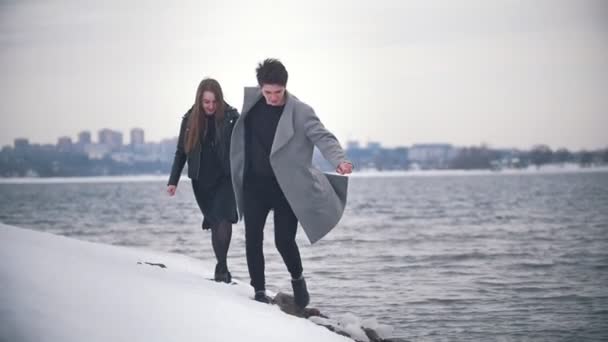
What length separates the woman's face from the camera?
599 cm

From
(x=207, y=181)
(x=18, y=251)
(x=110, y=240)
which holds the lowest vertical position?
(x=110, y=240)

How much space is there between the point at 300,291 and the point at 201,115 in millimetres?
1742

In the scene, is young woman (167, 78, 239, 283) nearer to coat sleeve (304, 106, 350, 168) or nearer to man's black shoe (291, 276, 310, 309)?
man's black shoe (291, 276, 310, 309)

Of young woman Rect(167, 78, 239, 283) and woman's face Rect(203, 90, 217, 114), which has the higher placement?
woman's face Rect(203, 90, 217, 114)

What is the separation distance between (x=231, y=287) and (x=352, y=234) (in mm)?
19006

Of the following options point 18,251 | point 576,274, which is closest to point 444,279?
point 576,274

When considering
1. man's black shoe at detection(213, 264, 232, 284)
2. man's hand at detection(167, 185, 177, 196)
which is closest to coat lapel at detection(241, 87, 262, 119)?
man's hand at detection(167, 185, 177, 196)

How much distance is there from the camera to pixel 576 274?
14.0 metres

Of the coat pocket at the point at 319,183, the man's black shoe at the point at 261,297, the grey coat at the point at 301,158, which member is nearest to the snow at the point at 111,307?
the man's black shoe at the point at 261,297

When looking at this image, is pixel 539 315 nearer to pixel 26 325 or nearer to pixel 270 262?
pixel 270 262

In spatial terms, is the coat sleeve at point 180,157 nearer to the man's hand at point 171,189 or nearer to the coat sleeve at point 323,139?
the man's hand at point 171,189

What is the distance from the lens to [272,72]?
5043 mm

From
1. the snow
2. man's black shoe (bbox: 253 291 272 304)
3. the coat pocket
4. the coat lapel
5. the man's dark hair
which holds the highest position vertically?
the man's dark hair

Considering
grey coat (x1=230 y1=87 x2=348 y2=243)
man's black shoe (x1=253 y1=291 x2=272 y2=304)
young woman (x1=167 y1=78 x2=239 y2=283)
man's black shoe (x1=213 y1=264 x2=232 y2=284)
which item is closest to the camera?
grey coat (x1=230 y1=87 x2=348 y2=243)
